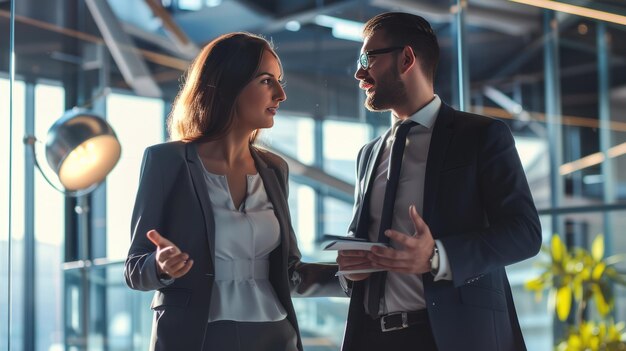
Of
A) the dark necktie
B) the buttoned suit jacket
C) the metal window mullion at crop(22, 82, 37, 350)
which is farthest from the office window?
the buttoned suit jacket

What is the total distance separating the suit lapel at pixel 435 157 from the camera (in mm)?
2260

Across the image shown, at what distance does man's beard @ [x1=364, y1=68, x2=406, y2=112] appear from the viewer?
247 cm

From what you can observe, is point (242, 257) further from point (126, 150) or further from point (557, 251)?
point (557, 251)

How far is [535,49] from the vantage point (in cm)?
834

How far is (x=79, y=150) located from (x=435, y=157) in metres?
2.23

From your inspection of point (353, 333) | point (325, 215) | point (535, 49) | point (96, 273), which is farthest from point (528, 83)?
point (353, 333)

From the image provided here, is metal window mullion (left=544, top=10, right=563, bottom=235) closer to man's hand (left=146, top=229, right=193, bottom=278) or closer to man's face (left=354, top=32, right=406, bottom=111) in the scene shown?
man's face (left=354, top=32, right=406, bottom=111)

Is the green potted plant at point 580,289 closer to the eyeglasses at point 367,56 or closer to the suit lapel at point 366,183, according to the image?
the suit lapel at point 366,183

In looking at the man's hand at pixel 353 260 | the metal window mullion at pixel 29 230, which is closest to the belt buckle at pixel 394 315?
the man's hand at pixel 353 260

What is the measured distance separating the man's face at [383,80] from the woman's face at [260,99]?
25 cm

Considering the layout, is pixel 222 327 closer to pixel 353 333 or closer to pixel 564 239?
pixel 353 333

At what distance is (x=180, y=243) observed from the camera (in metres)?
2.38

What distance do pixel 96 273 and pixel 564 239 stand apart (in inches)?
167

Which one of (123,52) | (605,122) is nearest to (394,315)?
(123,52)
